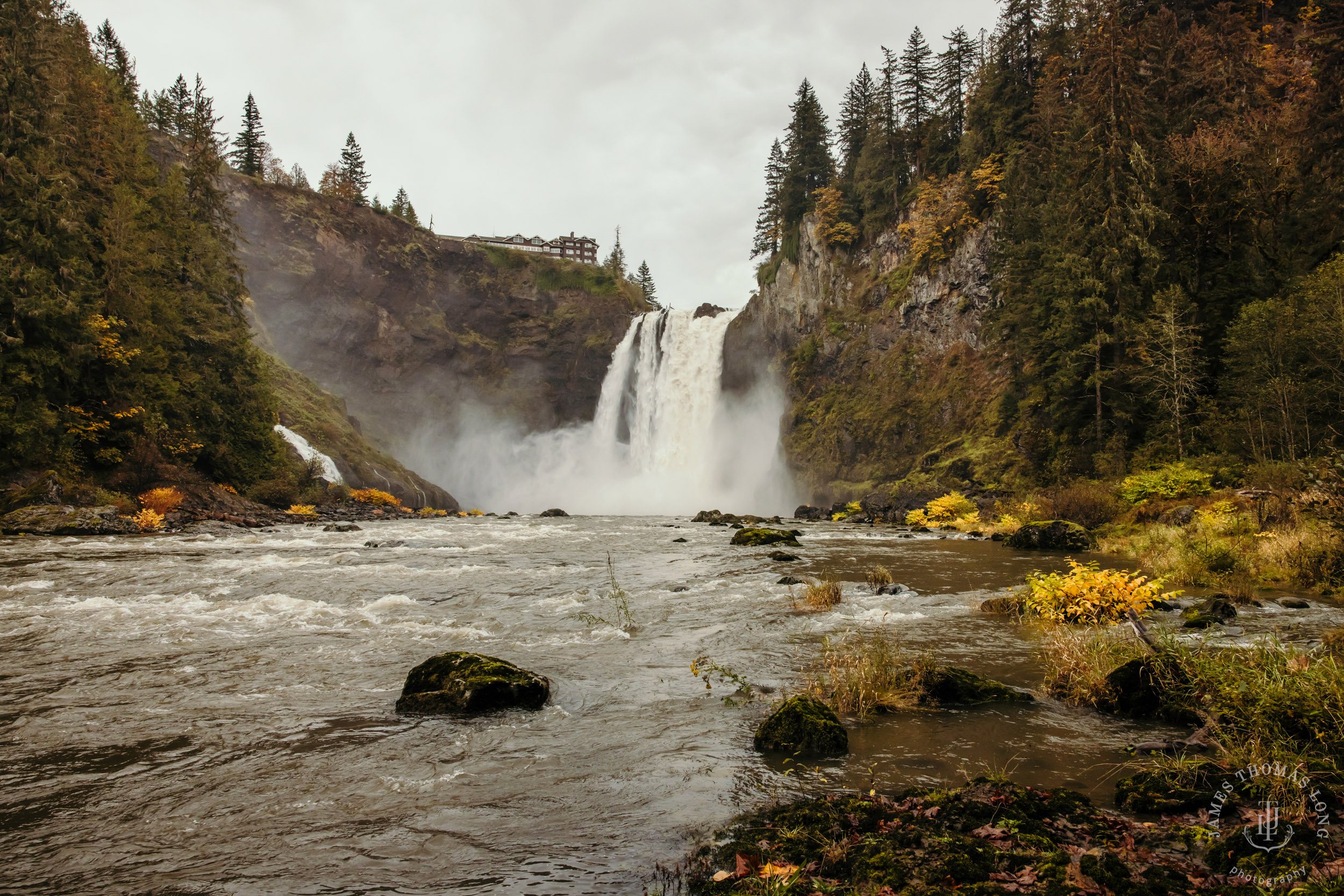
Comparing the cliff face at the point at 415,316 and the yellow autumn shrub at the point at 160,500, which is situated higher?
the cliff face at the point at 415,316

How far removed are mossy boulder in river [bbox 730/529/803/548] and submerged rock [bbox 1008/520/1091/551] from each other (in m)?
7.00

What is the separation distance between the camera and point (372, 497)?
41.8 metres

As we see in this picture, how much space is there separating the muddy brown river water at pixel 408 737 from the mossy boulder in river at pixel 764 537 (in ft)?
31.3

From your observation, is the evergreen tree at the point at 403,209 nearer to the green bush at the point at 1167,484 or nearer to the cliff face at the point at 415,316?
the cliff face at the point at 415,316

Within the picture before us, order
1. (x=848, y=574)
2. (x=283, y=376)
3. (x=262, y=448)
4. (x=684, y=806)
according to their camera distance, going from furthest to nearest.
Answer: (x=283, y=376) → (x=262, y=448) → (x=848, y=574) → (x=684, y=806)

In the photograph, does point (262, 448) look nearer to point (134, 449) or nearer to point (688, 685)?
point (134, 449)

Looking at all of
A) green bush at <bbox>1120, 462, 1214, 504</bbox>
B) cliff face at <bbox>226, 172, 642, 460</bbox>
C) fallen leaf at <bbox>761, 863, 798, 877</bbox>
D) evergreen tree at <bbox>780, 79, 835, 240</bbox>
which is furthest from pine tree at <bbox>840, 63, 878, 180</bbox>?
fallen leaf at <bbox>761, 863, 798, 877</bbox>

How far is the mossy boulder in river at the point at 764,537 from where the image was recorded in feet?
75.2

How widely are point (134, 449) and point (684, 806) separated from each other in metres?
32.5

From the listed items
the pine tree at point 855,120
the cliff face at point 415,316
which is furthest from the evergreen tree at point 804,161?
the cliff face at point 415,316

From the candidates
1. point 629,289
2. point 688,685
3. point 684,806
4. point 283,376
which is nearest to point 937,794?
point 684,806

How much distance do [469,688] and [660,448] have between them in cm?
5625

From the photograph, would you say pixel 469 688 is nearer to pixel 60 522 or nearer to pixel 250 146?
pixel 60 522

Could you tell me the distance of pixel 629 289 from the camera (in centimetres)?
8219
